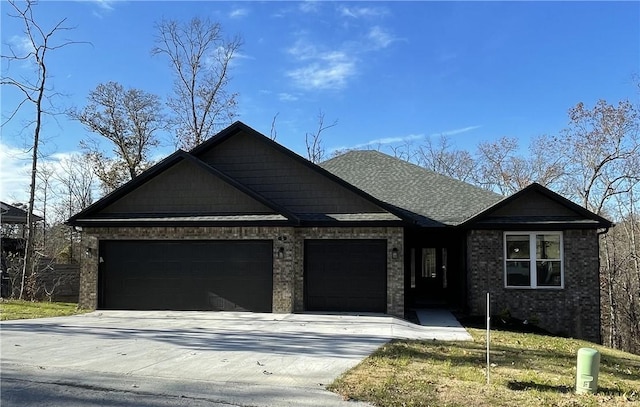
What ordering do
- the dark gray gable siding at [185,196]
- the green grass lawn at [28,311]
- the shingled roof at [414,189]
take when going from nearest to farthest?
the green grass lawn at [28,311] < the dark gray gable siding at [185,196] < the shingled roof at [414,189]

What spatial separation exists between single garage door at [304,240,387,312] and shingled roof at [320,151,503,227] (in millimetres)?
1996

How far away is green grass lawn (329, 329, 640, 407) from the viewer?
6.09 metres

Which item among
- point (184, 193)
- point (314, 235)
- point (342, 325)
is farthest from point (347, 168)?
point (342, 325)

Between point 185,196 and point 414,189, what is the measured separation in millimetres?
7889

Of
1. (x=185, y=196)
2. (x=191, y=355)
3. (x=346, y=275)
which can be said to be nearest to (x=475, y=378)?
(x=191, y=355)

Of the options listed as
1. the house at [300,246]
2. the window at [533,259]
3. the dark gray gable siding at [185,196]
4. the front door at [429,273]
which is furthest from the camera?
the front door at [429,273]

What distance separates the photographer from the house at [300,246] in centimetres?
1453

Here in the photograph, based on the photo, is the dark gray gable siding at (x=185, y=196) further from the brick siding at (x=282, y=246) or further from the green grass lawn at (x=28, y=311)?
the green grass lawn at (x=28, y=311)

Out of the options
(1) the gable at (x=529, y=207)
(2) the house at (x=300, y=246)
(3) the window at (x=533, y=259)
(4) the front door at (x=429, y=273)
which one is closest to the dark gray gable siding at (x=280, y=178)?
(2) the house at (x=300, y=246)

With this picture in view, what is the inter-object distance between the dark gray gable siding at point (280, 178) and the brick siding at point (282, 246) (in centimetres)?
75

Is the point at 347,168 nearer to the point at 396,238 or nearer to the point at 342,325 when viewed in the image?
the point at 396,238

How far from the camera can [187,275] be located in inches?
597

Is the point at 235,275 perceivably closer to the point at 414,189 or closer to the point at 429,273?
the point at 414,189

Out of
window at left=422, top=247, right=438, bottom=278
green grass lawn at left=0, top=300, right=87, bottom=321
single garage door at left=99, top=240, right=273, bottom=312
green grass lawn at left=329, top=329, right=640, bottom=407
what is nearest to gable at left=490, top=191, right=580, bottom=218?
window at left=422, top=247, right=438, bottom=278
